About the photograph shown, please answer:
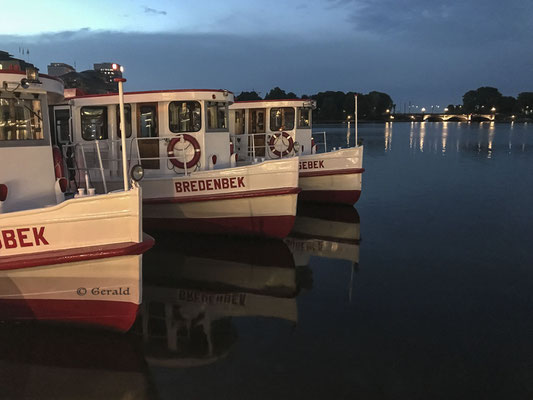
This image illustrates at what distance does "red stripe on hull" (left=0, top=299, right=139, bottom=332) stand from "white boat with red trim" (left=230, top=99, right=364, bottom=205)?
9.02 m

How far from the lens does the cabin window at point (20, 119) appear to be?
230 inches

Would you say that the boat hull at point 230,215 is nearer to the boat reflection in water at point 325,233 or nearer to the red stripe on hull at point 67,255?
the boat reflection in water at point 325,233

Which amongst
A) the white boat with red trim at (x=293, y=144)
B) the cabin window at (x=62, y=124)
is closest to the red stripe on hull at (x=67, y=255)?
the cabin window at (x=62, y=124)

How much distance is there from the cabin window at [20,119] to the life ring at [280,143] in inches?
359

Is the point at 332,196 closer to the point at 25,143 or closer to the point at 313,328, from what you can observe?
the point at 313,328

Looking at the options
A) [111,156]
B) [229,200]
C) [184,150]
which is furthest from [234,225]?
[111,156]

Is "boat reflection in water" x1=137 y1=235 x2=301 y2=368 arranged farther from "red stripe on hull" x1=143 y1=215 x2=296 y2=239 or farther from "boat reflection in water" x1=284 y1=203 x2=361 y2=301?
"boat reflection in water" x1=284 y1=203 x2=361 y2=301

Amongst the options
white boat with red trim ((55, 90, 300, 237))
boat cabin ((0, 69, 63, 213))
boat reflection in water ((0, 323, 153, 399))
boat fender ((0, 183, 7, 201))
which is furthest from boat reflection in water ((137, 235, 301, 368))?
boat fender ((0, 183, 7, 201))

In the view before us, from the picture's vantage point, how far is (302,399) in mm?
4543

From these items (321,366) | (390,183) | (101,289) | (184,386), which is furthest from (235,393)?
(390,183)

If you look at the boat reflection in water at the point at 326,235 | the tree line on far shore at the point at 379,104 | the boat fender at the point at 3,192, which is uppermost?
the tree line on far shore at the point at 379,104

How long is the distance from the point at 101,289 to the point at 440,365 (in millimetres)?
4276

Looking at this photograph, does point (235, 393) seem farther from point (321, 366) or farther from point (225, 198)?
point (225, 198)

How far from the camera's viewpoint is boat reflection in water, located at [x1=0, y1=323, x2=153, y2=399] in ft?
15.5
